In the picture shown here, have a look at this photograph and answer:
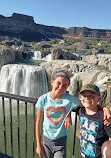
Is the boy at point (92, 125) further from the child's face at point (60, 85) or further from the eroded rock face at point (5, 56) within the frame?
the eroded rock face at point (5, 56)

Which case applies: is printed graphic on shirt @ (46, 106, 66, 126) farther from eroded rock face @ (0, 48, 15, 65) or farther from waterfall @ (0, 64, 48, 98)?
eroded rock face @ (0, 48, 15, 65)

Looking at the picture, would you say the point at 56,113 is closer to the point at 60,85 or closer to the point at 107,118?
the point at 60,85

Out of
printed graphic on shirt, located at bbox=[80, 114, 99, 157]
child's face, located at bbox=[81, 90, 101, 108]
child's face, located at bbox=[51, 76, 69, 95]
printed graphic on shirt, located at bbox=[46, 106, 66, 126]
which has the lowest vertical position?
printed graphic on shirt, located at bbox=[80, 114, 99, 157]

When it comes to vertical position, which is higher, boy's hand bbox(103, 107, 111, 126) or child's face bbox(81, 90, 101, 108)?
child's face bbox(81, 90, 101, 108)

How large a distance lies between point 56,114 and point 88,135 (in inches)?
19.6

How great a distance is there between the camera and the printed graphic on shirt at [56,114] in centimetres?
209

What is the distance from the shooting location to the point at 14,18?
162 meters

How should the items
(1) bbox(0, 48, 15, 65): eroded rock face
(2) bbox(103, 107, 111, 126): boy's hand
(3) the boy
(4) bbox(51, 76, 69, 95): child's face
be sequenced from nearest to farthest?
(2) bbox(103, 107, 111, 126): boy's hand < (3) the boy < (4) bbox(51, 76, 69, 95): child's face < (1) bbox(0, 48, 15, 65): eroded rock face

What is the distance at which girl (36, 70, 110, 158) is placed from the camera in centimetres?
209

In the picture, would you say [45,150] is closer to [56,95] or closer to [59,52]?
[56,95]

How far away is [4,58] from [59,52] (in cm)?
1866

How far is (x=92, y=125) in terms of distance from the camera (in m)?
1.96

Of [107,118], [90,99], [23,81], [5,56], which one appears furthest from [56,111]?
[5,56]

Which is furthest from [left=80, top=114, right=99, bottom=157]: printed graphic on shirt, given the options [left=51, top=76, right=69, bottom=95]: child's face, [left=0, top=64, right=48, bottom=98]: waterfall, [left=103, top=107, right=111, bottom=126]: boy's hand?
[left=0, top=64, right=48, bottom=98]: waterfall
